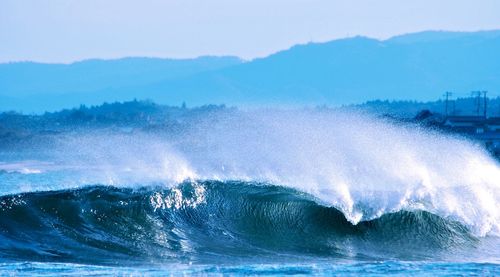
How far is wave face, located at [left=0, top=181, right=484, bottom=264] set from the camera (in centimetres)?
2089

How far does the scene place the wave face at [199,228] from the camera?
2089 cm

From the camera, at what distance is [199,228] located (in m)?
23.3

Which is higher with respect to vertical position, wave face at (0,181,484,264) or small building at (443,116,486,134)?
small building at (443,116,486,134)

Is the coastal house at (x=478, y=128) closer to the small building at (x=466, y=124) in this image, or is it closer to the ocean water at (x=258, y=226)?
the small building at (x=466, y=124)

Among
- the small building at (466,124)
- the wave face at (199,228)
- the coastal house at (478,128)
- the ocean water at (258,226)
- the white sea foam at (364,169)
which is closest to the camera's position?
the ocean water at (258,226)

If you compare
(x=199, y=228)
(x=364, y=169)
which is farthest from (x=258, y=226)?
(x=364, y=169)

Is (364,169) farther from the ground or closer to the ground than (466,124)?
closer to the ground

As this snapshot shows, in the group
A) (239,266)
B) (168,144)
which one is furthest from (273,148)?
(239,266)

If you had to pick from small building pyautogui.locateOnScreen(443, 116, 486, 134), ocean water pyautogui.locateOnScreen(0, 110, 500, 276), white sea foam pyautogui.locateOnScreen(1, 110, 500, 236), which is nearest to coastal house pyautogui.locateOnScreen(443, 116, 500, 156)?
small building pyautogui.locateOnScreen(443, 116, 486, 134)

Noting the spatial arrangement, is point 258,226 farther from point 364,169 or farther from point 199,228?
point 364,169

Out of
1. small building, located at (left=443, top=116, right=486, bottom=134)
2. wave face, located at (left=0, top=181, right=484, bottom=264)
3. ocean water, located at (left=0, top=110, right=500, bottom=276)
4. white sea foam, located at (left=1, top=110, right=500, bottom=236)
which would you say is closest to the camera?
ocean water, located at (left=0, top=110, right=500, bottom=276)

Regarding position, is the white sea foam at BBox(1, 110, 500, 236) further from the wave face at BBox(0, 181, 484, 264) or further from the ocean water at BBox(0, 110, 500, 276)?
the wave face at BBox(0, 181, 484, 264)

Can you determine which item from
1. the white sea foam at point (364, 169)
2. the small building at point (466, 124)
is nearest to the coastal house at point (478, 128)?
the small building at point (466, 124)

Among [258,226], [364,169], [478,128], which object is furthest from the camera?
[478,128]
